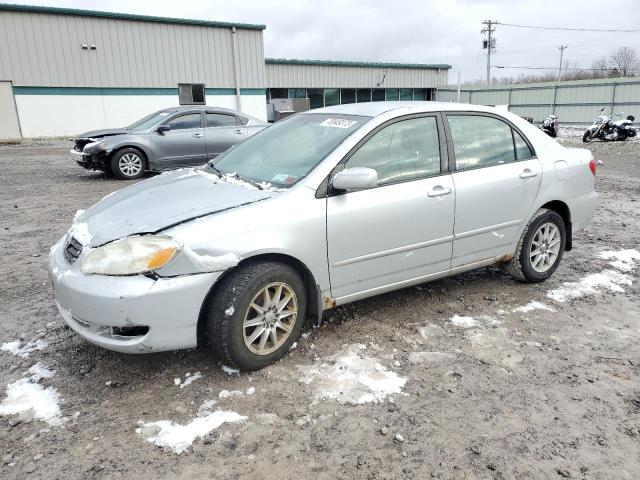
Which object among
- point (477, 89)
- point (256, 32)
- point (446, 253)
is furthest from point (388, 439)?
point (477, 89)

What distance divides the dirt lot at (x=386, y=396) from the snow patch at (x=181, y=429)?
3cm

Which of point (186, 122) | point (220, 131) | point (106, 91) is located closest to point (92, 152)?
point (186, 122)

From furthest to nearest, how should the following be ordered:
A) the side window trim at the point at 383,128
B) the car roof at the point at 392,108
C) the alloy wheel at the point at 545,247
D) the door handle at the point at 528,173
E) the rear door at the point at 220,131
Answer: the rear door at the point at 220,131
the alloy wheel at the point at 545,247
the door handle at the point at 528,173
the car roof at the point at 392,108
the side window trim at the point at 383,128

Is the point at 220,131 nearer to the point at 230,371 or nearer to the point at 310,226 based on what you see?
the point at 310,226

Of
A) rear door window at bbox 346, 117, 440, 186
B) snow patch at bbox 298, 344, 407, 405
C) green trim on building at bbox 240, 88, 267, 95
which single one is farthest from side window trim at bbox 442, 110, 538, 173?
green trim on building at bbox 240, 88, 267, 95

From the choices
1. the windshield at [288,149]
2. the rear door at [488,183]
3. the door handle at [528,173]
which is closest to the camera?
the windshield at [288,149]

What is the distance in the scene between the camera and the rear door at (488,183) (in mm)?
3865

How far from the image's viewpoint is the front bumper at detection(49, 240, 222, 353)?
8.82 ft

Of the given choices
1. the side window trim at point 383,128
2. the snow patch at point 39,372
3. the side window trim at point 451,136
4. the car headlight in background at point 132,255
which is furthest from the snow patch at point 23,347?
the side window trim at point 451,136

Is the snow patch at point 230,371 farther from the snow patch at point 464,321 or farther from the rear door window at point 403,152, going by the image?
the snow patch at point 464,321

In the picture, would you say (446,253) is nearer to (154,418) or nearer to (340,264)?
(340,264)

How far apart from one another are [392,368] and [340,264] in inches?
29.4

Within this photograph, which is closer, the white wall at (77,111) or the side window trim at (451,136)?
the side window trim at (451,136)

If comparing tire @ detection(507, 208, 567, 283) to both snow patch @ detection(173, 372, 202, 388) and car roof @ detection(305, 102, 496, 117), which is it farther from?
snow patch @ detection(173, 372, 202, 388)
